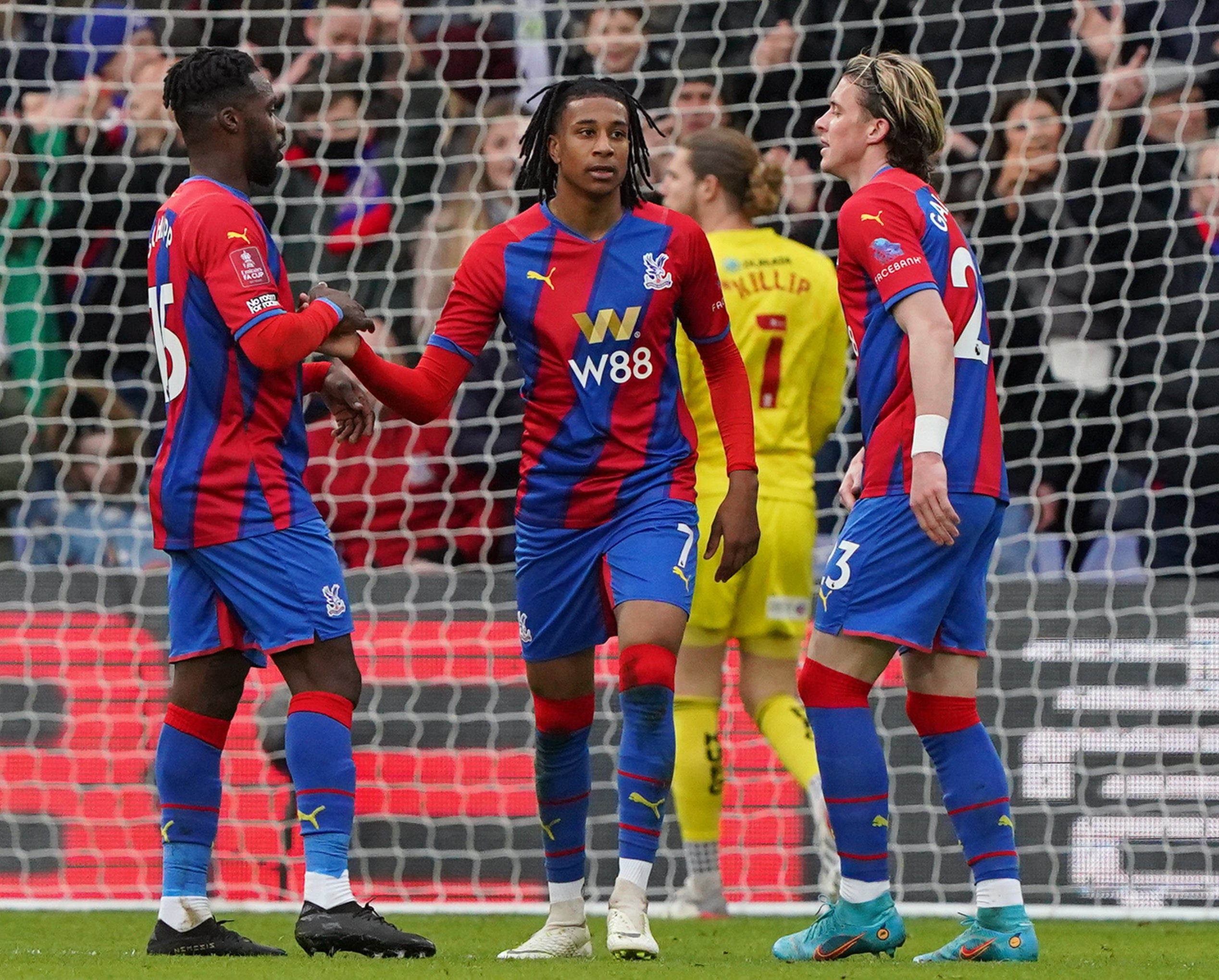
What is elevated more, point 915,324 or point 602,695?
point 915,324

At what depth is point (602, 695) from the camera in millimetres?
6250

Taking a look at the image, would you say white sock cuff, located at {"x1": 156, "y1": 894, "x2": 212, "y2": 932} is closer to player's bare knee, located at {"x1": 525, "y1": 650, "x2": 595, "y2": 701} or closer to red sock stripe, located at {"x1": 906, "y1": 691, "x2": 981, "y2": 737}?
player's bare knee, located at {"x1": 525, "y1": 650, "x2": 595, "y2": 701}

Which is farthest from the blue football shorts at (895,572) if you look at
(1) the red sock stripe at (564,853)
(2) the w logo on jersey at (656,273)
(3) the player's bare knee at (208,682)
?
(3) the player's bare knee at (208,682)

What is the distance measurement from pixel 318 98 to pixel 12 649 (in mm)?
2733

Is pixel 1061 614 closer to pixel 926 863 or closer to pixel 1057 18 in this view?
pixel 926 863

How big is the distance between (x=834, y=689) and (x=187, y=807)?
145 centimetres

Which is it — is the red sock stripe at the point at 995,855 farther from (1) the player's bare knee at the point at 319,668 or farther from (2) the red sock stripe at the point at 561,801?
(1) the player's bare knee at the point at 319,668

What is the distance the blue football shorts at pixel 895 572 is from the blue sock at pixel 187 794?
1.38 m

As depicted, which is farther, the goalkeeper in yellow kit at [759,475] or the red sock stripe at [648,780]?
the goalkeeper in yellow kit at [759,475]

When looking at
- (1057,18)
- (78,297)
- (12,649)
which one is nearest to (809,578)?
(12,649)

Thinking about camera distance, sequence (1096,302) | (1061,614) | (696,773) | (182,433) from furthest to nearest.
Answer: (1096,302) → (1061,614) → (696,773) → (182,433)

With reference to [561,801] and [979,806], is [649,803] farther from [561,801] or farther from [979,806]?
[979,806]

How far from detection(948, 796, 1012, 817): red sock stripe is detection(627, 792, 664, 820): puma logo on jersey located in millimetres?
616

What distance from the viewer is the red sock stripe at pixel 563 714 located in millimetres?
4258
